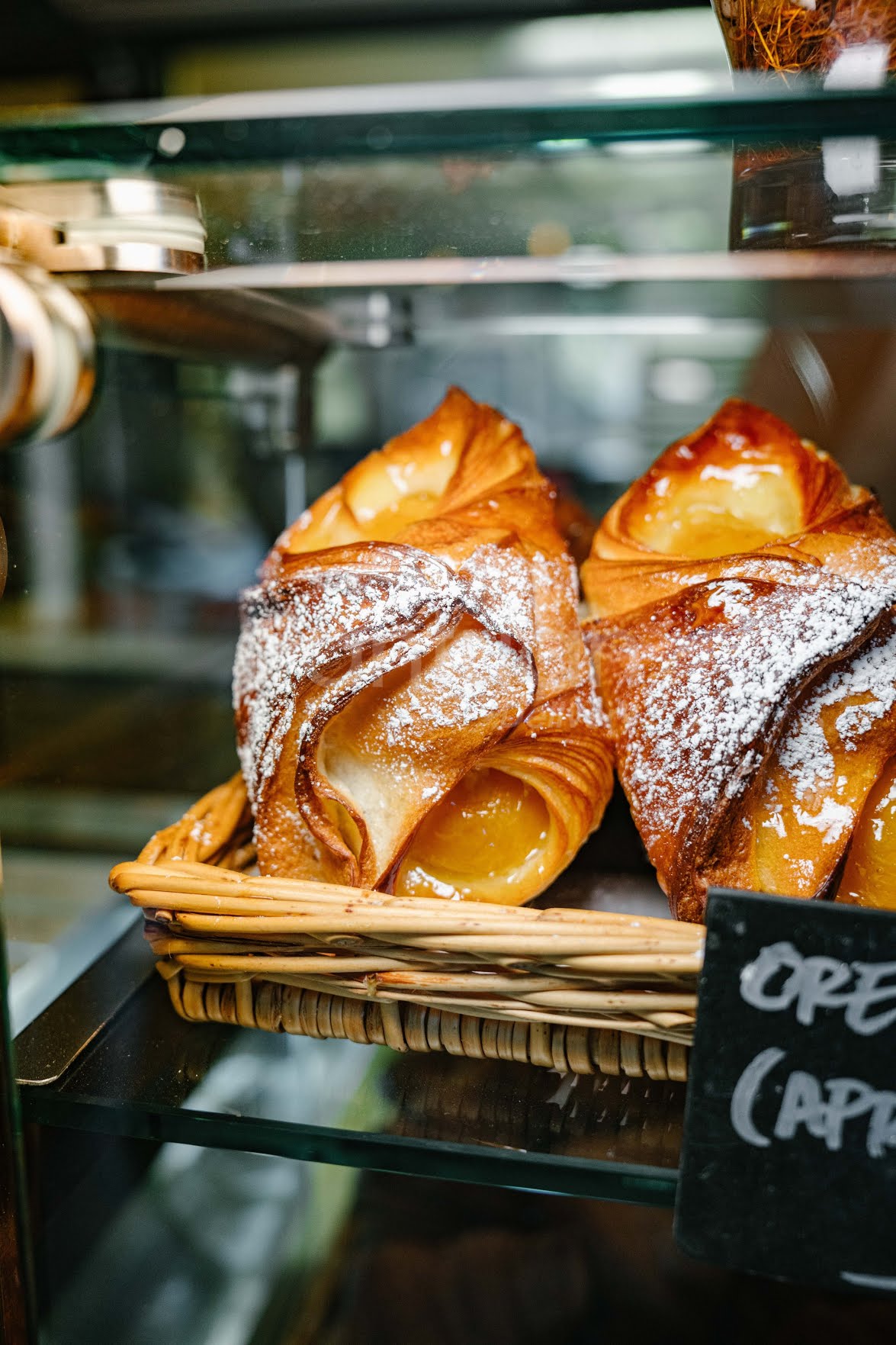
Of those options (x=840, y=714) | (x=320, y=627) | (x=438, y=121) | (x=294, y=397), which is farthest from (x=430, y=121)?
(x=294, y=397)

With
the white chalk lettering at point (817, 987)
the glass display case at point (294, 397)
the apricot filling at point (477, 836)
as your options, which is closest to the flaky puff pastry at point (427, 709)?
the apricot filling at point (477, 836)

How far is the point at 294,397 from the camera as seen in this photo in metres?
1.18

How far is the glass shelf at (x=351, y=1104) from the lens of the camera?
1.94 feet

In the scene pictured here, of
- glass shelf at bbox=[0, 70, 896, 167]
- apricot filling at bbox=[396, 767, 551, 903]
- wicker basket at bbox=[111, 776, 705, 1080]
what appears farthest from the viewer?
apricot filling at bbox=[396, 767, 551, 903]

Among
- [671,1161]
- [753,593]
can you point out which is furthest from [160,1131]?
[753,593]

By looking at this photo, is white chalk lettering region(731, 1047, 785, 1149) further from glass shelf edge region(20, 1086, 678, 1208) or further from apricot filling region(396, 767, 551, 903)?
apricot filling region(396, 767, 551, 903)

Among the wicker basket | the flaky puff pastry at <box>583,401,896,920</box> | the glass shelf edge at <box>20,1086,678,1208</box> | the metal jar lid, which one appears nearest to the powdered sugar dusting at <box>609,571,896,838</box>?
the flaky puff pastry at <box>583,401,896,920</box>

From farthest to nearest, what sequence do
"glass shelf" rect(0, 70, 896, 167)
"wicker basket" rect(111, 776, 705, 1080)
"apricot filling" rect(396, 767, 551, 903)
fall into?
1. "apricot filling" rect(396, 767, 551, 903)
2. "wicker basket" rect(111, 776, 705, 1080)
3. "glass shelf" rect(0, 70, 896, 167)

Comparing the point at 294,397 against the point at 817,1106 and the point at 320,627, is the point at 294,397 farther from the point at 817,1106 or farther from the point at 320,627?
the point at 817,1106

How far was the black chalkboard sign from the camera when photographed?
0.49 metres

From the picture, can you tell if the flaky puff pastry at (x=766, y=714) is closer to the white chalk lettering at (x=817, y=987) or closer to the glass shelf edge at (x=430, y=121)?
the white chalk lettering at (x=817, y=987)

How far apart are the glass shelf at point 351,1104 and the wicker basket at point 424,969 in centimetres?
2

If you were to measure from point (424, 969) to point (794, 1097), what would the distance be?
8.6 inches

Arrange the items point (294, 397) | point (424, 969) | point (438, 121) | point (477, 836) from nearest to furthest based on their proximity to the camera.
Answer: point (438, 121) → point (424, 969) → point (477, 836) → point (294, 397)
